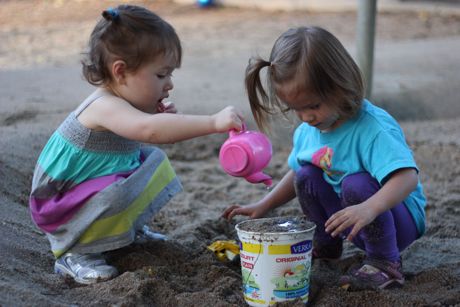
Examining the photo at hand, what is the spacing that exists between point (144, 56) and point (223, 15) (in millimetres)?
9094

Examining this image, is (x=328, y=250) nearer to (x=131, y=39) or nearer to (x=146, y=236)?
(x=146, y=236)

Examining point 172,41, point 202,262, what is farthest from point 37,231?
point 172,41

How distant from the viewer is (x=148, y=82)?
2635 millimetres

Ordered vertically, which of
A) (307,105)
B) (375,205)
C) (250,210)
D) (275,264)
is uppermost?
(307,105)

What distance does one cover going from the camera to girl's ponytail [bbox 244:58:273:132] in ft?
8.22

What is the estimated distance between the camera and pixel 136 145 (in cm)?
283

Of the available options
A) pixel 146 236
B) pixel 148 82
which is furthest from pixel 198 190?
pixel 148 82

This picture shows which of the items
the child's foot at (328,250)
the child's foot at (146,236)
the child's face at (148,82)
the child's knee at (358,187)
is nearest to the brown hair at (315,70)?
the child's knee at (358,187)

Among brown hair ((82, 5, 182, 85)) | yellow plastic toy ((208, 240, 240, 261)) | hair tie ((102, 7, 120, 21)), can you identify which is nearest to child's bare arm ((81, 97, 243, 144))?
brown hair ((82, 5, 182, 85))

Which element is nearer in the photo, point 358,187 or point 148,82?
point 358,187

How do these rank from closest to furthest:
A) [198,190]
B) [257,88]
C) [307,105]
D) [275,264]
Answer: [275,264] → [307,105] → [257,88] → [198,190]

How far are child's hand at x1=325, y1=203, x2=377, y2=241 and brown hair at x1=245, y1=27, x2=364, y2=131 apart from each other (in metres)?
0.37

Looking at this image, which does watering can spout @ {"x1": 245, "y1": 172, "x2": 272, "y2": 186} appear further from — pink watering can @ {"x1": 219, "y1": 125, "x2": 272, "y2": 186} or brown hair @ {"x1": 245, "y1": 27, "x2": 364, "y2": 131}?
brown hair @ {"x1": 245, "y1": 27, "x2": 364, "y2": 131}

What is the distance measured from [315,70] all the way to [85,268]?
3.37 ft
